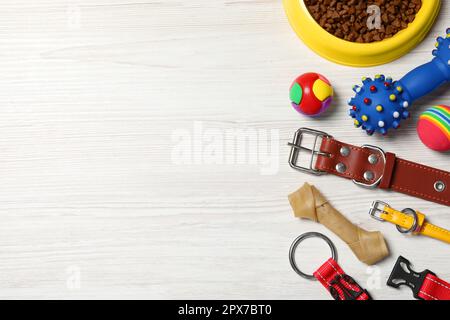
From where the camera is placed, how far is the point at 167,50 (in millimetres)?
1195

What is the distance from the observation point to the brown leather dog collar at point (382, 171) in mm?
1128

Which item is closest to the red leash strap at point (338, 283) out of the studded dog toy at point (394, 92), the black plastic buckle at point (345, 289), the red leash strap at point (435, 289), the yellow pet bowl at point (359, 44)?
the black plastic buckle at point (345, 289)

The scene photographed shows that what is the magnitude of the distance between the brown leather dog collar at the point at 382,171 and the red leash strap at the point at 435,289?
5.5 inches

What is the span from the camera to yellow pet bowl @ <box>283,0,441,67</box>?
1.11m

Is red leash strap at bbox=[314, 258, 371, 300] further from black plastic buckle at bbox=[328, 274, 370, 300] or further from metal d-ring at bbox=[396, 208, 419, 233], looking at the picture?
metal d-ring at bbox=[396, 208, 419, 233]

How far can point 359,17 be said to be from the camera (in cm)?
114

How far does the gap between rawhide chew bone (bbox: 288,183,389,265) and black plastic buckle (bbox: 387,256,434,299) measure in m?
0.03

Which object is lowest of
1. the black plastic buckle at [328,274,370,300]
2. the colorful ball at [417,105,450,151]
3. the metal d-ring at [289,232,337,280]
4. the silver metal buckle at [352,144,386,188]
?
the black plastic buckle at [328,274,370,300]

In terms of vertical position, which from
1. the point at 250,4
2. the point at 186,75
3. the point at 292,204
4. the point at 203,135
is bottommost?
the point at 292,204

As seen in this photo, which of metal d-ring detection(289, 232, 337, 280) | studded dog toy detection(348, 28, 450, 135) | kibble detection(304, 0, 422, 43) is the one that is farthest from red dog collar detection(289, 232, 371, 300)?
kibble detection(304, 0, 422, 43)

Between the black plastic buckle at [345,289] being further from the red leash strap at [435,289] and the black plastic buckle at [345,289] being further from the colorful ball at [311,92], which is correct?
the colorful ball at [311,92]

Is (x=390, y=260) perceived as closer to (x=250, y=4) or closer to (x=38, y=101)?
(x=250, y=4)

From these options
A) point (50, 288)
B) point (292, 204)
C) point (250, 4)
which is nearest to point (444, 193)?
point (292, 204)
